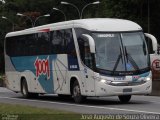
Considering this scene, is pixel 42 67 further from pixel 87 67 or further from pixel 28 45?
pixel 87 67

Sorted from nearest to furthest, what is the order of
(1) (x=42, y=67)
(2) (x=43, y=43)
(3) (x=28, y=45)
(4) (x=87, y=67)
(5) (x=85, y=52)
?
(4) (x=87, y=67) < (5) (x=85, y=52) < (2) (x=43, y=43) < (1) (x=42, y=67) < (3) (x=28, y=45)

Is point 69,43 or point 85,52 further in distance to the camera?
point 69,43

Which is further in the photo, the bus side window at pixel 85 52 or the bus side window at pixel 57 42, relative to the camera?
the bus side window at pixel 57 42

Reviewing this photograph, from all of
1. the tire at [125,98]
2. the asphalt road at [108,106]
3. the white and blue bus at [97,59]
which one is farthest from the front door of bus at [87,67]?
the tire at [125,98]

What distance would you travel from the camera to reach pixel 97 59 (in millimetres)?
22703

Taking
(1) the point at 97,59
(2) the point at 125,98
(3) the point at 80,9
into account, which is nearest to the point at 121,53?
(1) the point at 97,59

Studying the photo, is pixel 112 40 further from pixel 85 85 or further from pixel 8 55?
pixel 8 55

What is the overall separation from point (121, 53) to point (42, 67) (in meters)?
6.44

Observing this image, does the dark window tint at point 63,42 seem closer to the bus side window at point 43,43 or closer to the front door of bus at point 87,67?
the bus side window at point 43,43

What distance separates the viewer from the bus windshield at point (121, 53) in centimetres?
2269

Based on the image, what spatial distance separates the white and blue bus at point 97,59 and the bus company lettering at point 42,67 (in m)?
0.12

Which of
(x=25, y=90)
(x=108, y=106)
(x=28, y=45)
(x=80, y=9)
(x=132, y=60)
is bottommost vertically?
(x=25, y=90)

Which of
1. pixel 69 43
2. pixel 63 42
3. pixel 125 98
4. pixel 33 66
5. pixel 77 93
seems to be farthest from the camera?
pixel 33 66

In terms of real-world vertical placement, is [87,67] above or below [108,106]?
above
